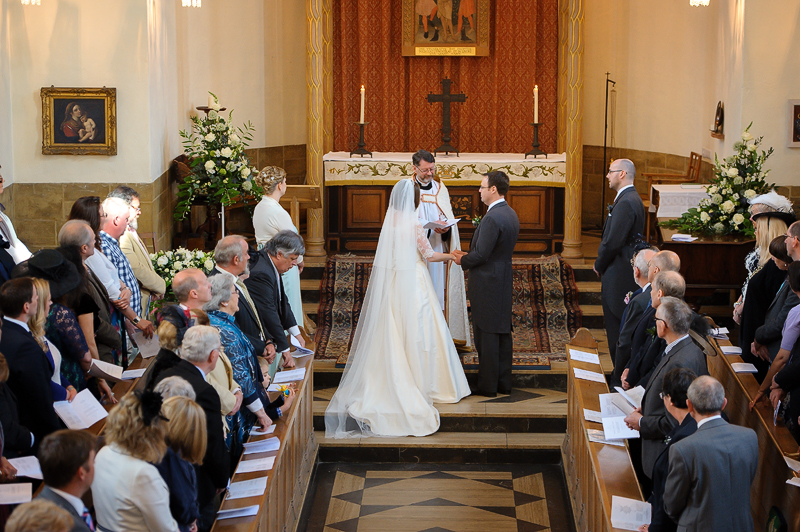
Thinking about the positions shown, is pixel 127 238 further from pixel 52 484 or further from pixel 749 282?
pixel 749 282

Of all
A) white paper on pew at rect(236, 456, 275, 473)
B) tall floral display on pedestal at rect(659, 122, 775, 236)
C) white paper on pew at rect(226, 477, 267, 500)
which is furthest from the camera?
tall floral display on pedestal at rect(659, 122, 775, 236)

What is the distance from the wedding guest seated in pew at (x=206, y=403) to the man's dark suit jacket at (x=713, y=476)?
5.96ft

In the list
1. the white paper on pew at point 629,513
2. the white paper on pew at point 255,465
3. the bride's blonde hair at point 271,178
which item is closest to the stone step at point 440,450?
the bride's blonde hair at point 271,178

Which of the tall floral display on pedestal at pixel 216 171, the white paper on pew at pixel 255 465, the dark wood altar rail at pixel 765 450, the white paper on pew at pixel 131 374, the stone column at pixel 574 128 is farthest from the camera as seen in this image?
the stone column at pixel 574 128

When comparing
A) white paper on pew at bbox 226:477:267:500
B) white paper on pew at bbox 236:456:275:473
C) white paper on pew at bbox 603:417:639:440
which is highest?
white paper on pew at bbox 603:417:639:440

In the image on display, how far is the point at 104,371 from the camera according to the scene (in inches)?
188

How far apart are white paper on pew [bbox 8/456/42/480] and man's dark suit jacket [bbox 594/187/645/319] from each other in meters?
4.42

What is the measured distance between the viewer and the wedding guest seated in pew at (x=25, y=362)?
382 centimetres

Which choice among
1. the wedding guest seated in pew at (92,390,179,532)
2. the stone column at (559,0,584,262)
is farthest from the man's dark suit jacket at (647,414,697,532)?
the stone column at (559,0,584,262)

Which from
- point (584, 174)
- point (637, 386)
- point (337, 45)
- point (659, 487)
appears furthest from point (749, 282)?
point (337, 45)

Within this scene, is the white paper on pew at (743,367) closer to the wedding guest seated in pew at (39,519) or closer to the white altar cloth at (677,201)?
the white altar cloth at (677,201)

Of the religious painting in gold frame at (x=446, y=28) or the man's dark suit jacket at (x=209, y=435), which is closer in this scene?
the man's dark suit jacket at (x=209, y=435)

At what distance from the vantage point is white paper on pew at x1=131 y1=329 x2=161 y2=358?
5781 millimetres

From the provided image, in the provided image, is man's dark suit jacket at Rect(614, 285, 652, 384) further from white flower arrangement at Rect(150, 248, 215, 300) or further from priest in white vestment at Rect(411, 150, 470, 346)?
white flower arrangement at Rect(150, 248, 215, 300)
